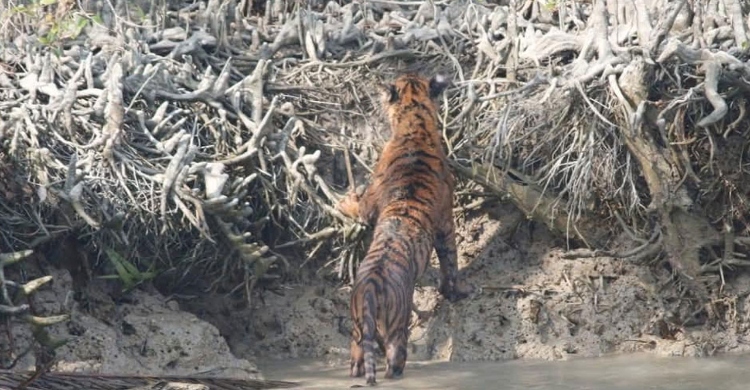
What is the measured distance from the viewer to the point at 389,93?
8688 millimetres

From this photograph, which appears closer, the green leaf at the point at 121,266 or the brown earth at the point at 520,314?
the green leaf at the point at 121,266

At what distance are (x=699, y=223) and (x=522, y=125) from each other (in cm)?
125

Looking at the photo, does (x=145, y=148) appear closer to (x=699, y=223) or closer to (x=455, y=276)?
(x=455, y=276)

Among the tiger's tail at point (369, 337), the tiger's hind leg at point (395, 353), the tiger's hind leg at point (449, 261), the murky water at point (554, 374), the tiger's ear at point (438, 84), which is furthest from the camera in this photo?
the tiger's ear at point (438, 84)

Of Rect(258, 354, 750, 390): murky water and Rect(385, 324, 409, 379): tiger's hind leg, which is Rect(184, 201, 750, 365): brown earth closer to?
Rect(258, 354, 750, 390): murky water

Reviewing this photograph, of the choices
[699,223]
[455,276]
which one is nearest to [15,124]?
[455,276]

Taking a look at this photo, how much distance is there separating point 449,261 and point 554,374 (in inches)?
41.1

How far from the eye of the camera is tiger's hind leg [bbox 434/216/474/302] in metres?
8.44

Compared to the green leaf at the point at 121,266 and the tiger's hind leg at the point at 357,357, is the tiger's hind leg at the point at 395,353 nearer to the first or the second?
the tiger's hind leg at the point at 357,357

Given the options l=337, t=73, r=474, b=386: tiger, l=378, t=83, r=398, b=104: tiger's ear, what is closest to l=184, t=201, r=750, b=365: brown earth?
l=337, t=73, r=474, b=386: tiger

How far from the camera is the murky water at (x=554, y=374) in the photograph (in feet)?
24.7

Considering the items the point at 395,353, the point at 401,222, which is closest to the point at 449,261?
the point at 401,222

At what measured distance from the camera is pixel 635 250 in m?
A: 8.45

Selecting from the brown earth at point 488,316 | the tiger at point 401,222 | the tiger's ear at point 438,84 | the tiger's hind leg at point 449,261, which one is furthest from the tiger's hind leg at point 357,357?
the tiger's ear at point 438,84
